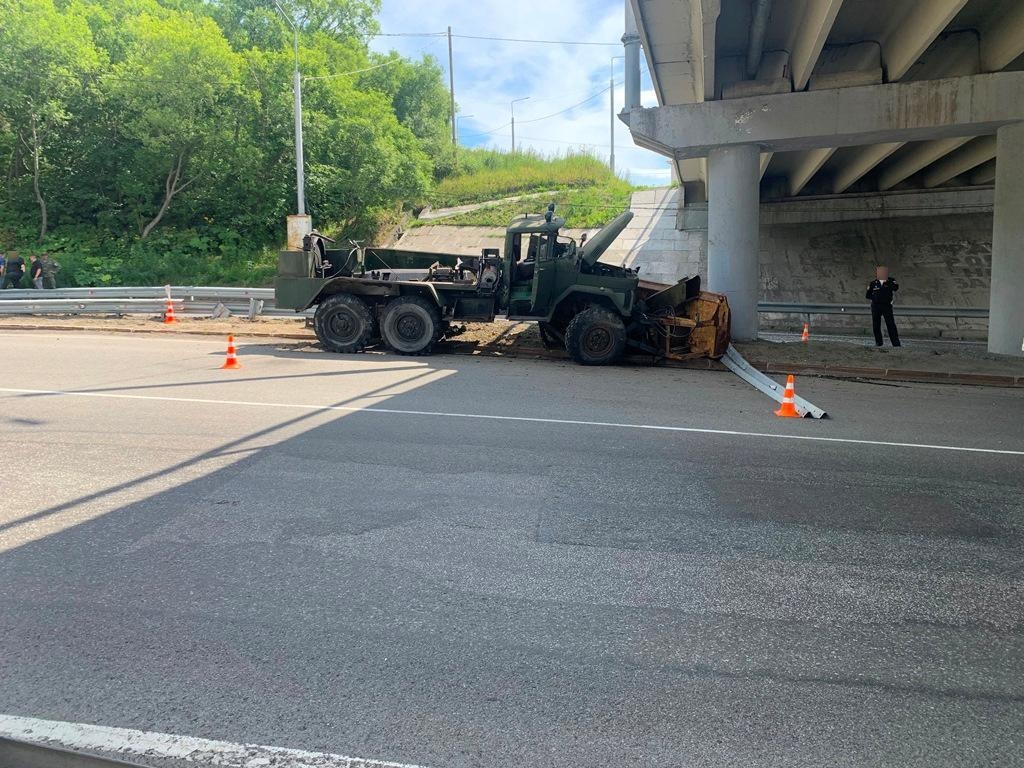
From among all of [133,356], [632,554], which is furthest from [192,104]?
[632,554]

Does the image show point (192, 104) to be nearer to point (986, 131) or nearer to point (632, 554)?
point (986, 131)

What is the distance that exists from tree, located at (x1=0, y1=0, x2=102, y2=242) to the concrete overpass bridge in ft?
77.1

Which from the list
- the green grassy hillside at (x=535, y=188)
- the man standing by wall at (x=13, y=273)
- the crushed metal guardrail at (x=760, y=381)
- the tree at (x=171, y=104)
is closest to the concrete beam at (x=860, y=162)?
the crushed metal guardrail at (x=760, y=381)

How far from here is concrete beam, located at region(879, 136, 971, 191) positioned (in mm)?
19766

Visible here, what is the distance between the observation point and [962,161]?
22.9 meters

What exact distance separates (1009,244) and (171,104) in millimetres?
27308

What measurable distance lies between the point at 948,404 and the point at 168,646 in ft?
33.5

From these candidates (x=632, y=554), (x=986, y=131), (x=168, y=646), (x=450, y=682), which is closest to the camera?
(x=450, y=682)

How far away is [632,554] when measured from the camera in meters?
4.62

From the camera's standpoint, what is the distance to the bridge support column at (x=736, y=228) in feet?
52.0

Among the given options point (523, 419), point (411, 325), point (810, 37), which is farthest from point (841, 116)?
point (523, 419)

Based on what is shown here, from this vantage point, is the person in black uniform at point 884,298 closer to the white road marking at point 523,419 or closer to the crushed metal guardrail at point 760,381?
the crushed metal guardrail at point 760,381

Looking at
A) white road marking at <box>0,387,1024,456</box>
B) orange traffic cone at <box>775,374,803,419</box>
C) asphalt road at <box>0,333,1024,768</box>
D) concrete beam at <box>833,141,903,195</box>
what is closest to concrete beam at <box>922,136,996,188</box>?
concrete beam at <box>833,141,903,195</box>

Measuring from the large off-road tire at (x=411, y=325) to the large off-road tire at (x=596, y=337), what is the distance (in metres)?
2.51
